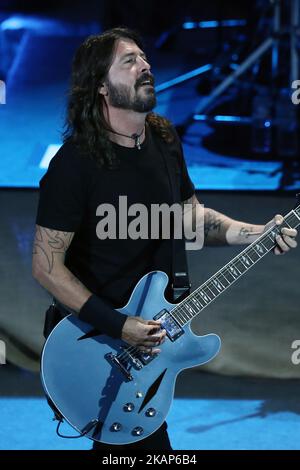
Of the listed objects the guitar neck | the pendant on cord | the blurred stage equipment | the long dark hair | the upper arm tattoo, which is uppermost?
the long dark hair

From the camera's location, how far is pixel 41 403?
457 centimetres

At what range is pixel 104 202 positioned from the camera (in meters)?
3.24

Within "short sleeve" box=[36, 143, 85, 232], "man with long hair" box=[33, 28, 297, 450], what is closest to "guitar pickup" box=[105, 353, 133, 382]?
"man with long hair" box=[33, 28, 297, 450]

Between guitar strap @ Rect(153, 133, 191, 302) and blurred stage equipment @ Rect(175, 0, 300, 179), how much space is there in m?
4.27

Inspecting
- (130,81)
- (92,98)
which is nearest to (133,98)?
(130,81)

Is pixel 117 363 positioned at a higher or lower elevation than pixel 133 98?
lower

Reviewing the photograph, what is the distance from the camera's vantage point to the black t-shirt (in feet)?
10.4

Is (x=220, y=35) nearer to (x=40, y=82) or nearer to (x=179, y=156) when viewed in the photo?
(x=40, y=82)

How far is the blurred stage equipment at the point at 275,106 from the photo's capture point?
771 centimetres

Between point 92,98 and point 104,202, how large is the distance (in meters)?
0.39

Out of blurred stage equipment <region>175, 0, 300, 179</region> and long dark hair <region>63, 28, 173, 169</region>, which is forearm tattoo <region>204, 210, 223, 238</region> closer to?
long dark hair <region>63, 28, 173, 169</region>

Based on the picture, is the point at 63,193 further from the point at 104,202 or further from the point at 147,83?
the point at 147,83

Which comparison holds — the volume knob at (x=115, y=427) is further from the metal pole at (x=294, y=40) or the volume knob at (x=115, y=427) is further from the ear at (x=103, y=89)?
the metal pole at (x=294, y=40)

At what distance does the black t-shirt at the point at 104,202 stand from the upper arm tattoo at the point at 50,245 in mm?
24
